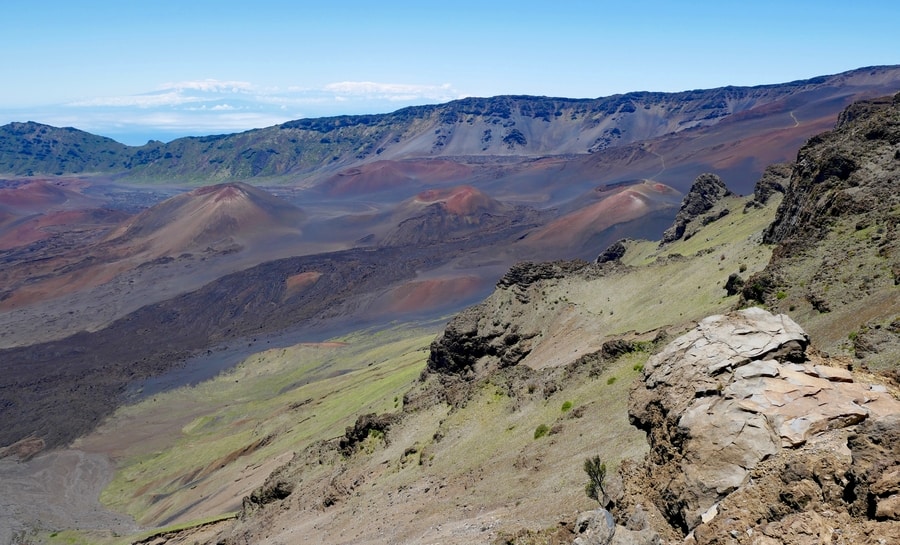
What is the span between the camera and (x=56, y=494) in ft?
211

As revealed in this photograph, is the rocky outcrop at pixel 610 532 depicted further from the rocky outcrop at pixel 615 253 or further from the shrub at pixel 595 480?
the rocky outcrop at pixel 615 253

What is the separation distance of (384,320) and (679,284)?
72.2 m

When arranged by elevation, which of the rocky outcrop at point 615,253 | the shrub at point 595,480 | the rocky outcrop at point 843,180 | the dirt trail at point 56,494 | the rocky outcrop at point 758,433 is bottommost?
the dirt trail at point 56,494

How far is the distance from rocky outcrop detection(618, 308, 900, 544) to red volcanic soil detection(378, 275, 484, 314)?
9859 cm

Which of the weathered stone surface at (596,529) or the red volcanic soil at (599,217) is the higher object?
the weathered stone surface at (596,529)

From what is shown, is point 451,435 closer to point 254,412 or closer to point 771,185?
point 771,185

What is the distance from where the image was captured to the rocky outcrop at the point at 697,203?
79000mm

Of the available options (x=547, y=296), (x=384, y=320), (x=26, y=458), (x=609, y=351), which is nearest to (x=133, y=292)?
(x=384, y=320)

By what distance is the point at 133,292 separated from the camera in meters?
138

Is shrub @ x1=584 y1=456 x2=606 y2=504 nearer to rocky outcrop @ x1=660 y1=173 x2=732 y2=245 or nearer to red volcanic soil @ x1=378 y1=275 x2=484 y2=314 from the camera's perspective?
rocky outcrop @ x1=660 y1=173 x2=732 y2=245

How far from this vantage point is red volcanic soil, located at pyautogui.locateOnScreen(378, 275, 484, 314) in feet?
384

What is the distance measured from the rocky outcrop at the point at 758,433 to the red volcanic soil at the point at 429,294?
323 feet

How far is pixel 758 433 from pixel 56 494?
68.7m

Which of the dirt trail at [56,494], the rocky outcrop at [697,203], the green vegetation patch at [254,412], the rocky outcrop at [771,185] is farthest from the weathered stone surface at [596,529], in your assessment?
the rocky outcrop at [697,203]
